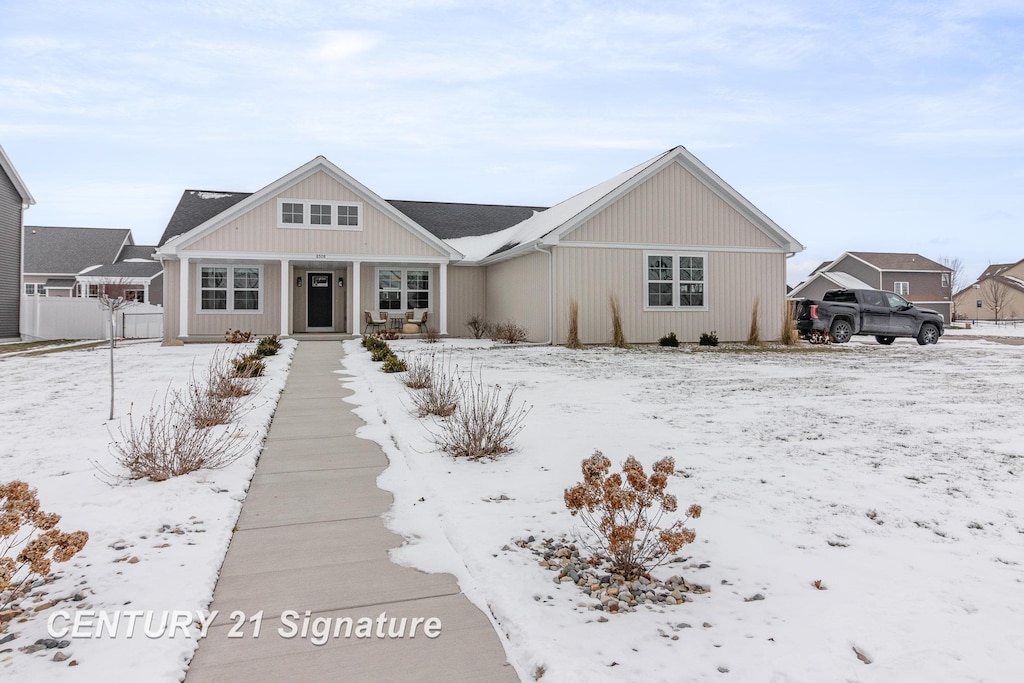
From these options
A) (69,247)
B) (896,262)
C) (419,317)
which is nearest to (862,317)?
(419,317)

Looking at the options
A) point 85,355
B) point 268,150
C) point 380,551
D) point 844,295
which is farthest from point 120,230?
point 380,551

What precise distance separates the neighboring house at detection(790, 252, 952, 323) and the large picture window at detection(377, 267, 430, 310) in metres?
32.6

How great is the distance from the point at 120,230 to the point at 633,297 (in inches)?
1516

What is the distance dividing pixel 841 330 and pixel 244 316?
18.8m

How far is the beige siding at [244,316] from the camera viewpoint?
721 inches

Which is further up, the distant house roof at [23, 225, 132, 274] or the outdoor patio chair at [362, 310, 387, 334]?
the distant house roof at [23, 225, 132, 274]

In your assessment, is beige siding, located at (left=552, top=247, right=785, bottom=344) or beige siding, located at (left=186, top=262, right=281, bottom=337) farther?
beige siding, located at (left=186, top=262, right=281, bottom=337)

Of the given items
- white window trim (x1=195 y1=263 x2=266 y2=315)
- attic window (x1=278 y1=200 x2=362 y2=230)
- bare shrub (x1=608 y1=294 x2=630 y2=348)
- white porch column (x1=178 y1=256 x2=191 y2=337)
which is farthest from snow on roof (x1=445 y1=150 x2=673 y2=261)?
white porch column (x1=178 y1=256 x2=191 y2=337)

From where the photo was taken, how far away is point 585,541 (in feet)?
10.6

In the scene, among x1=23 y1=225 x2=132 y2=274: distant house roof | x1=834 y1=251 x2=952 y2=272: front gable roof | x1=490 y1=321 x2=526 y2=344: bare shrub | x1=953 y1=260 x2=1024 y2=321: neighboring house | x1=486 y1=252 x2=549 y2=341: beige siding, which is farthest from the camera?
x1=953 y1=260 x2=1024 y2=321: neighboring house

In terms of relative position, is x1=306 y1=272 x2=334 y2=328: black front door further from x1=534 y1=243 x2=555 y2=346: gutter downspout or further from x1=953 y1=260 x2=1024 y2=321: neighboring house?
x1=953 y1=260 x2=1024 y2=321: neighboring house

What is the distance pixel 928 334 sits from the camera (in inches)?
738

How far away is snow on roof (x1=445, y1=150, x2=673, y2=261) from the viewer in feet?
54.6

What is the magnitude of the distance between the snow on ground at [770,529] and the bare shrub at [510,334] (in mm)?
9248
